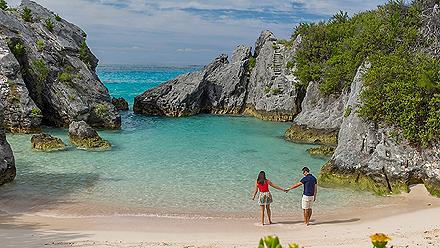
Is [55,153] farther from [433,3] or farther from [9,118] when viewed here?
[433,3]

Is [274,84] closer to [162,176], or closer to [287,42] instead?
[287,42]

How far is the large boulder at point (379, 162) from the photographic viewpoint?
16438 mm

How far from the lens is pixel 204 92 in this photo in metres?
46.2

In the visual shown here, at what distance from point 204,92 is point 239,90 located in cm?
388

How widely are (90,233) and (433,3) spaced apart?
65.0 feet

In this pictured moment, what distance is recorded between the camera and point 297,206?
50.9ft

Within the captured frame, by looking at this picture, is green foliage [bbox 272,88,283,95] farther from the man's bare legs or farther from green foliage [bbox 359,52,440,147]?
the man's bare legs

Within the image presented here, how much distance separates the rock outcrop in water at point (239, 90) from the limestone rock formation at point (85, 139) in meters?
17.0

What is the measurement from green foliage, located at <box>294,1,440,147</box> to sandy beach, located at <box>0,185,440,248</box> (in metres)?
3.24

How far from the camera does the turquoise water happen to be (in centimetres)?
1537

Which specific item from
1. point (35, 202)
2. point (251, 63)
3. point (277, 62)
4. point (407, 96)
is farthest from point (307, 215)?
point (251, 63)

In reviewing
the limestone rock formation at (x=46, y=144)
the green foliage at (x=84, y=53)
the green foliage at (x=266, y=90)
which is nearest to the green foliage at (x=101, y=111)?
the green foliage at (x=84, y=53)

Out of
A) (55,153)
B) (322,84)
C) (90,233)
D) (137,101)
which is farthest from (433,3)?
(137,101)

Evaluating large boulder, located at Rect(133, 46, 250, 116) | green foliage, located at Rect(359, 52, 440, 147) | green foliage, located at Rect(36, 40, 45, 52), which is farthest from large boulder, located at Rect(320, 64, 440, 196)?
large boulder, located at Rect(133, 46, 250, 116)
